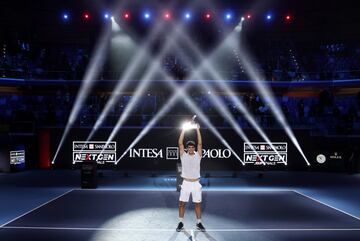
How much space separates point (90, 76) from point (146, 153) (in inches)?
253

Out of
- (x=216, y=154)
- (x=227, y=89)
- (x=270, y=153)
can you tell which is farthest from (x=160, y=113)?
(x=270, y=153)

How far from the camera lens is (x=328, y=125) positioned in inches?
945

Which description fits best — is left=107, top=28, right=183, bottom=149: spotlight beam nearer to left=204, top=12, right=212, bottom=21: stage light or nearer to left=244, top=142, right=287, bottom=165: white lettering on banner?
left=204, top=12, right=212, bottom=21: stage light

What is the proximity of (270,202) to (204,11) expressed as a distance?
15009 millimetres

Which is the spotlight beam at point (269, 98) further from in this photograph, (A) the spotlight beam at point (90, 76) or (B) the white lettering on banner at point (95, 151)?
(A) the spotlight beam at point (90, 76)

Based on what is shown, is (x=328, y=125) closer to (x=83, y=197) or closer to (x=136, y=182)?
(x=136, y=182)

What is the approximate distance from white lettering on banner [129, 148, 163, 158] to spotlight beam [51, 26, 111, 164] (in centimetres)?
400

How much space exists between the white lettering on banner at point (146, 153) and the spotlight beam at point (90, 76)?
400cm

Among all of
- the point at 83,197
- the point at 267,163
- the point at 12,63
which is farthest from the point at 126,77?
the point at 83,197

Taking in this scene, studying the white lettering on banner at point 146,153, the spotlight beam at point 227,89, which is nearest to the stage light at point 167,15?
the spotlight beam at point 227,89

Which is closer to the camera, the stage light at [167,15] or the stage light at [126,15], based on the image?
the stage light at [167,15]

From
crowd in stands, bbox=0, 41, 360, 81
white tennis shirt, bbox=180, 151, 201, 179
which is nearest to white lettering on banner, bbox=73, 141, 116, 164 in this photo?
crowd in stands, bbox=0, 41, 360, 81

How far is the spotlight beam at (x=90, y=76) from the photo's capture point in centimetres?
2347

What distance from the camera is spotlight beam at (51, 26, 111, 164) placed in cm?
2347
